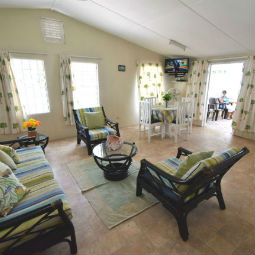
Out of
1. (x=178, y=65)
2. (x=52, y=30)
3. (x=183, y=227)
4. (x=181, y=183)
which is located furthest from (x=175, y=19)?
(x=183, y=227)

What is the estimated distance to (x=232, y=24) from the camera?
2.78m

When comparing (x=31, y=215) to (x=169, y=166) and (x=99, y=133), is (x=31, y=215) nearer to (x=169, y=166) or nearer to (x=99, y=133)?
(x=169, y=166)

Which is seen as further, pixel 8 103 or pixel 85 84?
pixel 85 84

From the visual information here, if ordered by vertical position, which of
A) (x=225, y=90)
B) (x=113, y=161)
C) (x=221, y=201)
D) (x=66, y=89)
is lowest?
(x=221, y=201)

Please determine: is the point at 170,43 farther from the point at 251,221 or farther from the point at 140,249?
the point at 140,249

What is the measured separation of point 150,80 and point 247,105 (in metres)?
2.68

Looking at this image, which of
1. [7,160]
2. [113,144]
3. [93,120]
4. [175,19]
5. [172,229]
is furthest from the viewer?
[93,120]

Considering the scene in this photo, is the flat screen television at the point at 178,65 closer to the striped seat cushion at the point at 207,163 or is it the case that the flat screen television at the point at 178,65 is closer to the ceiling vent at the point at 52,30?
the ceiling vent at the point at 52,30

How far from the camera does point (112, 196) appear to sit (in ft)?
6.66

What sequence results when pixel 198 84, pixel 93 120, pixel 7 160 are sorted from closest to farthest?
1. pixel 7 160
2. pixel 93 120
3. pixel 198 84

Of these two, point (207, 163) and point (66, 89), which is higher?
point (66, 89)

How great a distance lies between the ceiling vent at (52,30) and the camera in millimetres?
3484

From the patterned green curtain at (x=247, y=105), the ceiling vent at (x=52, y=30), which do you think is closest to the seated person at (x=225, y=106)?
the patterned green curtain at (x=247, y=105)

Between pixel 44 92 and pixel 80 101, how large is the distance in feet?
2.84
